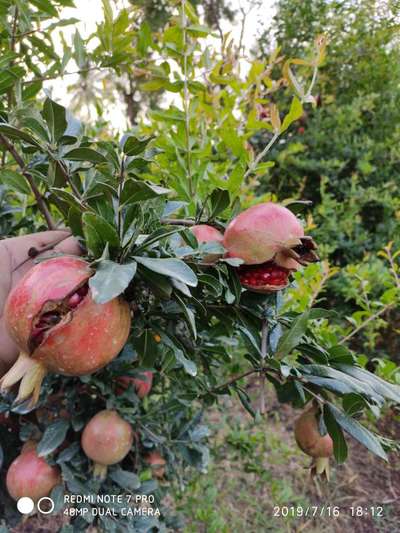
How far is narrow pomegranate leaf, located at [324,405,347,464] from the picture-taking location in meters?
0.61

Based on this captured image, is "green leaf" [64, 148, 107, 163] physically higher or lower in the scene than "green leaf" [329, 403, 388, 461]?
higher

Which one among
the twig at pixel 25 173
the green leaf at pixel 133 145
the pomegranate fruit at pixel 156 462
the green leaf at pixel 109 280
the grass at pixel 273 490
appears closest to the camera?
the green leaf at pixel 109 280

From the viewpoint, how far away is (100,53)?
98 cm

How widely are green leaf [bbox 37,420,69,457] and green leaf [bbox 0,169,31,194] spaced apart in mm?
544

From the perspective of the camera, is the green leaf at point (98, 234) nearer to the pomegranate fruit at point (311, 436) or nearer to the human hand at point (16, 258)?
the human hand at point (16, 258)

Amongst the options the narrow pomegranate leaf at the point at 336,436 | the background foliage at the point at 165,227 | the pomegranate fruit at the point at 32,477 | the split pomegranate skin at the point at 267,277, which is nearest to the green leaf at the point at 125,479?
the background foliage at the point at 165,227

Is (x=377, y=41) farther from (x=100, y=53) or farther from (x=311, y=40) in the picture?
(x=100, y=53)

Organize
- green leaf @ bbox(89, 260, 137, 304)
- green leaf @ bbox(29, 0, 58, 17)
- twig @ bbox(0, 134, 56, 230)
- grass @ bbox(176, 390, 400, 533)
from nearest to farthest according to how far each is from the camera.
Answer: green leaf @ bbox(89, 260, 137, 304) → twig @ bbox(0, 134, 56, 230) → green leaf @ bbox(29, 0, 58, 17) → grass @ bbox(176, 390, 400, 533)

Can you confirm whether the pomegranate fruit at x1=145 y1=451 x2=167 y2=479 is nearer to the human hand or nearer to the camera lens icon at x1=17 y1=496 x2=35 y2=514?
the camera lens icon at x1=17 y1=496 x2=35 y2=514

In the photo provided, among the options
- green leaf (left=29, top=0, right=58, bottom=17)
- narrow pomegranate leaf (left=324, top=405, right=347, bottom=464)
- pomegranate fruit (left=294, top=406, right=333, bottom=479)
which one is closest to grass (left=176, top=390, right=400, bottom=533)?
pomegranate fruit (left=294, top=406, right=333, bottom=479)

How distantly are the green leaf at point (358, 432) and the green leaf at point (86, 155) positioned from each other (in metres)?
0.47

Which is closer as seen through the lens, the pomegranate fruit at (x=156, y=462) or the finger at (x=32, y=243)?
the finger at (x=32, y=243)

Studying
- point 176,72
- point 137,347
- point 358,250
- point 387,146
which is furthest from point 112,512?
point 387,146

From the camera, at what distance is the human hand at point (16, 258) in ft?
1.83
